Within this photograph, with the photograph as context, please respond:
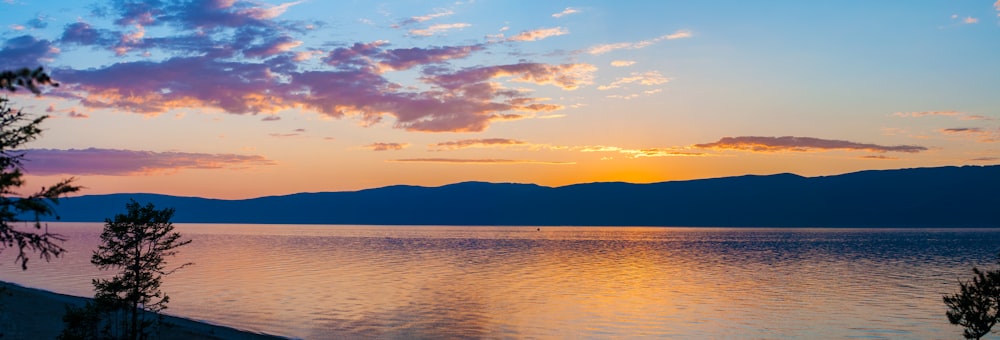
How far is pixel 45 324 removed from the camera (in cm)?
5166

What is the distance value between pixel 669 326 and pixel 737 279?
46364 mm

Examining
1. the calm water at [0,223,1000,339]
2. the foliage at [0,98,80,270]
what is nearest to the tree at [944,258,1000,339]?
the calm water at [0,223,1000,339]

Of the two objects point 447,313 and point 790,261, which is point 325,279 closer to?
point 447,313

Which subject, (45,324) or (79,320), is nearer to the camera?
(79,320)

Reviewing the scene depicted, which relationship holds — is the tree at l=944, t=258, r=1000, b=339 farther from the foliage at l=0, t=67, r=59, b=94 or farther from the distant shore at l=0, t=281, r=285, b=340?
the distant shore at l=0, t=281, r=285, b=340

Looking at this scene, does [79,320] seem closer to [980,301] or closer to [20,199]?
[20,199]

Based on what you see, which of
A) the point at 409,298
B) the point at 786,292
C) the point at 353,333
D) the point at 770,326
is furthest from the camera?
the point at 786,292

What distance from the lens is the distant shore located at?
47500mm

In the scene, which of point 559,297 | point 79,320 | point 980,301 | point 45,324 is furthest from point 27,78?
point 559,297

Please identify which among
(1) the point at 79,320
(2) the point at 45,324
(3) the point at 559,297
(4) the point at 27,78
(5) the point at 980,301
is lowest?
(3) the point at 559,297

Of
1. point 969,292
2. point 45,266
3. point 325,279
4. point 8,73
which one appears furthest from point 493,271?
point 8,73

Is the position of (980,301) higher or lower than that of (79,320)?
higher

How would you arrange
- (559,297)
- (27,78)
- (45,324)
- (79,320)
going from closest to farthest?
(27,78) → (79,320) → (45,324) → (559,297)

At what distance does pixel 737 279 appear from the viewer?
104562mm
